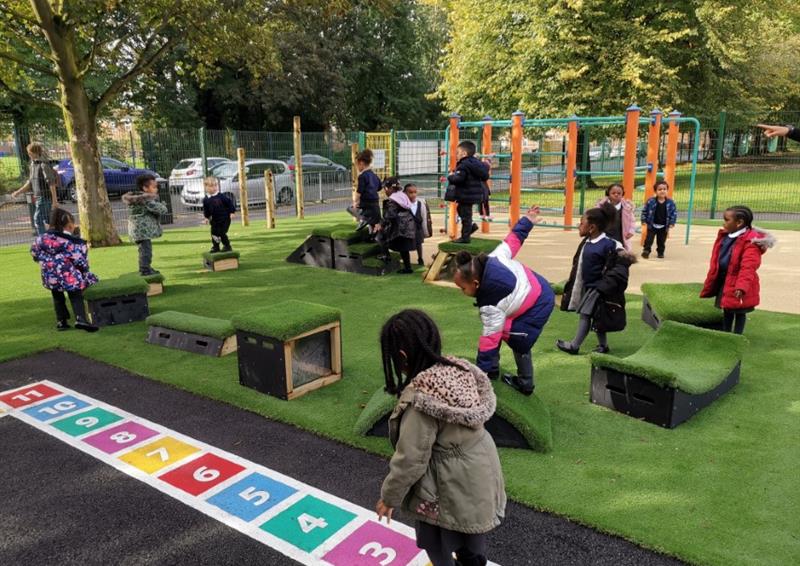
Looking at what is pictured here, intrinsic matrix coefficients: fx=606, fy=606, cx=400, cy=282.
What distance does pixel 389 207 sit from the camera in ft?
33.8

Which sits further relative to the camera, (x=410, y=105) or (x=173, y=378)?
(x=410, y=105)

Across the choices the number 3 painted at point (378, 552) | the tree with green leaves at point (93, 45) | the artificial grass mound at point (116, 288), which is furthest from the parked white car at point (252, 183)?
the number 3 painted at point (378, 552)

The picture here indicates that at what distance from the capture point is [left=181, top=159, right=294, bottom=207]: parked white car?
63.2ft

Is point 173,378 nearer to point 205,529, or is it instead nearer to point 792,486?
point 205,529

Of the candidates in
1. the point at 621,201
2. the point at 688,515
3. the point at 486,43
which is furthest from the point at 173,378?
the point at 486,43

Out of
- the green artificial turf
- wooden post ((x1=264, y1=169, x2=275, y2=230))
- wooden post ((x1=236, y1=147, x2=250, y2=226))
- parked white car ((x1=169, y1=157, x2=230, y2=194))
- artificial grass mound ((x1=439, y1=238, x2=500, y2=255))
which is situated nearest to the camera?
→ the green artificial turf

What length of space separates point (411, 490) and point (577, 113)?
21255 millimetres

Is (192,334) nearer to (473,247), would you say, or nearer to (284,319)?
(284,319)

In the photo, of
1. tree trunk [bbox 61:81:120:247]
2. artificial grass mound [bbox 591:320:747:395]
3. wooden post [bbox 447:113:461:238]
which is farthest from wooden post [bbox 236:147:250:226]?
artificial grass mound [bbox 591:320:747:395]

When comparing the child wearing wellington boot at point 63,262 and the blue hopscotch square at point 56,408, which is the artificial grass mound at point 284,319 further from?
the child wearing wellington boot at point 63,262

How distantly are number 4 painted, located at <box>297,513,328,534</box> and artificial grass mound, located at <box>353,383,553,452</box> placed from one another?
104cm

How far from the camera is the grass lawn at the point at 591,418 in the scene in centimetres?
365

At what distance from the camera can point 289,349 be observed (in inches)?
212

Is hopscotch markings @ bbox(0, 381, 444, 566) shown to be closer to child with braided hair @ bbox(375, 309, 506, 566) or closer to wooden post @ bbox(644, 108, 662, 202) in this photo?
child with braided hair @ bbox(375, 309, 506, 566)
